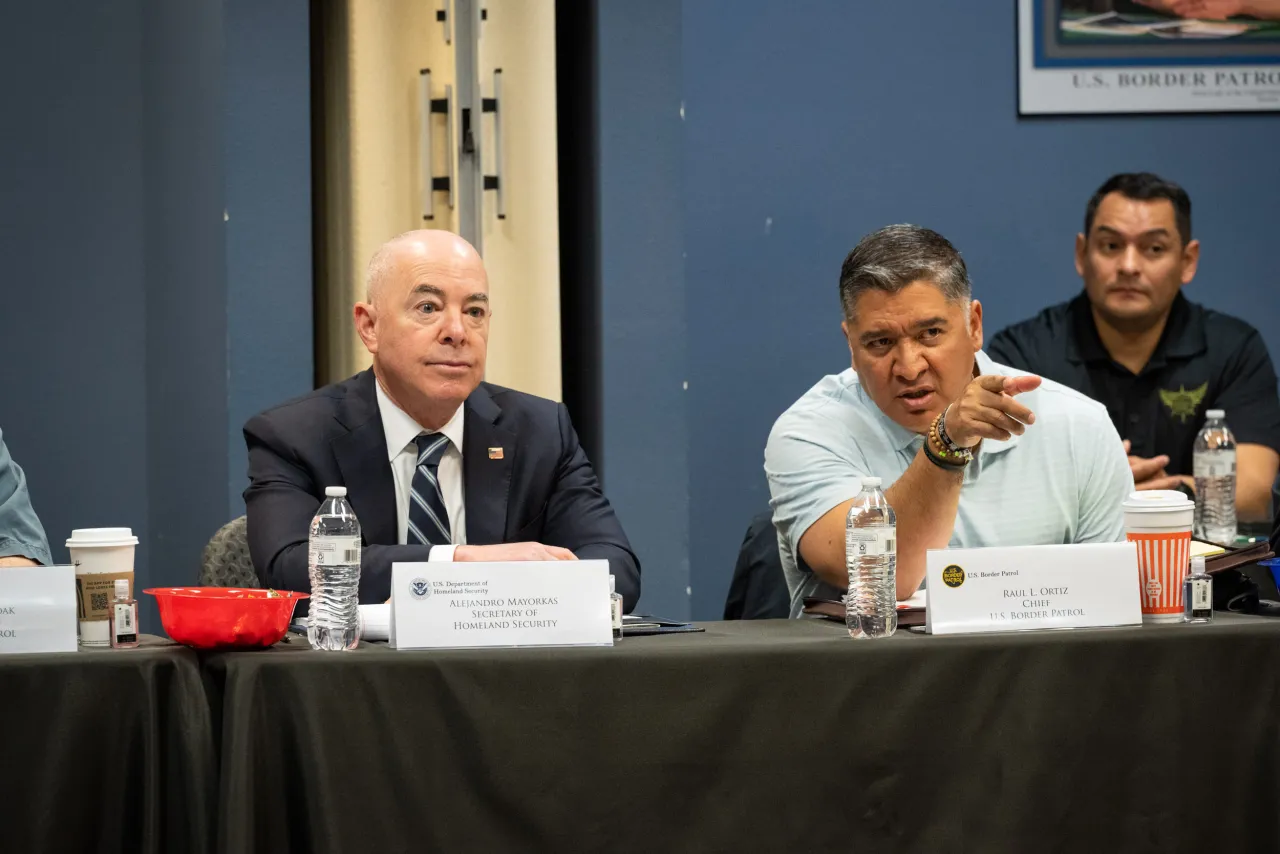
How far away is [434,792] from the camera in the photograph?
1.78m

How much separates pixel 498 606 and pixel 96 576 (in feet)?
1.68

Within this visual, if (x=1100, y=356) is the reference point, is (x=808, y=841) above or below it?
below

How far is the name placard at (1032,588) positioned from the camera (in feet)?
6.34

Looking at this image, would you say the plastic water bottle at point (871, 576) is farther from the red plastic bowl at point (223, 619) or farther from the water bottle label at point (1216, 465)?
the water bottle label at point (1216, 465)

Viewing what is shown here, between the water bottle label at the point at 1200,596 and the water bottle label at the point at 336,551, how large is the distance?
1.10m

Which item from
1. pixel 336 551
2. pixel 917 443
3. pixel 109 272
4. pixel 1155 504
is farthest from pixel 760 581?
pixel 109 272

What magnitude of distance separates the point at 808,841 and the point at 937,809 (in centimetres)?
16

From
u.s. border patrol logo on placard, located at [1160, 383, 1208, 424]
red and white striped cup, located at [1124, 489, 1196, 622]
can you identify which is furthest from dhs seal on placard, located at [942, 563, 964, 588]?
u.s. border patrol logo on placard, located at [1160, 383, 1208, 424]

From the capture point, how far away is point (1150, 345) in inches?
166

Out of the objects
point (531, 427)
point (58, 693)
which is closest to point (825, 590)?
point (531, 427)

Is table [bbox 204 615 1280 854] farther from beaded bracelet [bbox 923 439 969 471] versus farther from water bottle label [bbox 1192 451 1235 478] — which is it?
water bottle label [bbox 1192 451 1235 478]

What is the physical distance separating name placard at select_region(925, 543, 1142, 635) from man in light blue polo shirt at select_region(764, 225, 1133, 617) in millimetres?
445

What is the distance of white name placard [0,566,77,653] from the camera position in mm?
1831

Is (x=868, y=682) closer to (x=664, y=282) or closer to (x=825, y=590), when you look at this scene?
(x=825, y=590)
